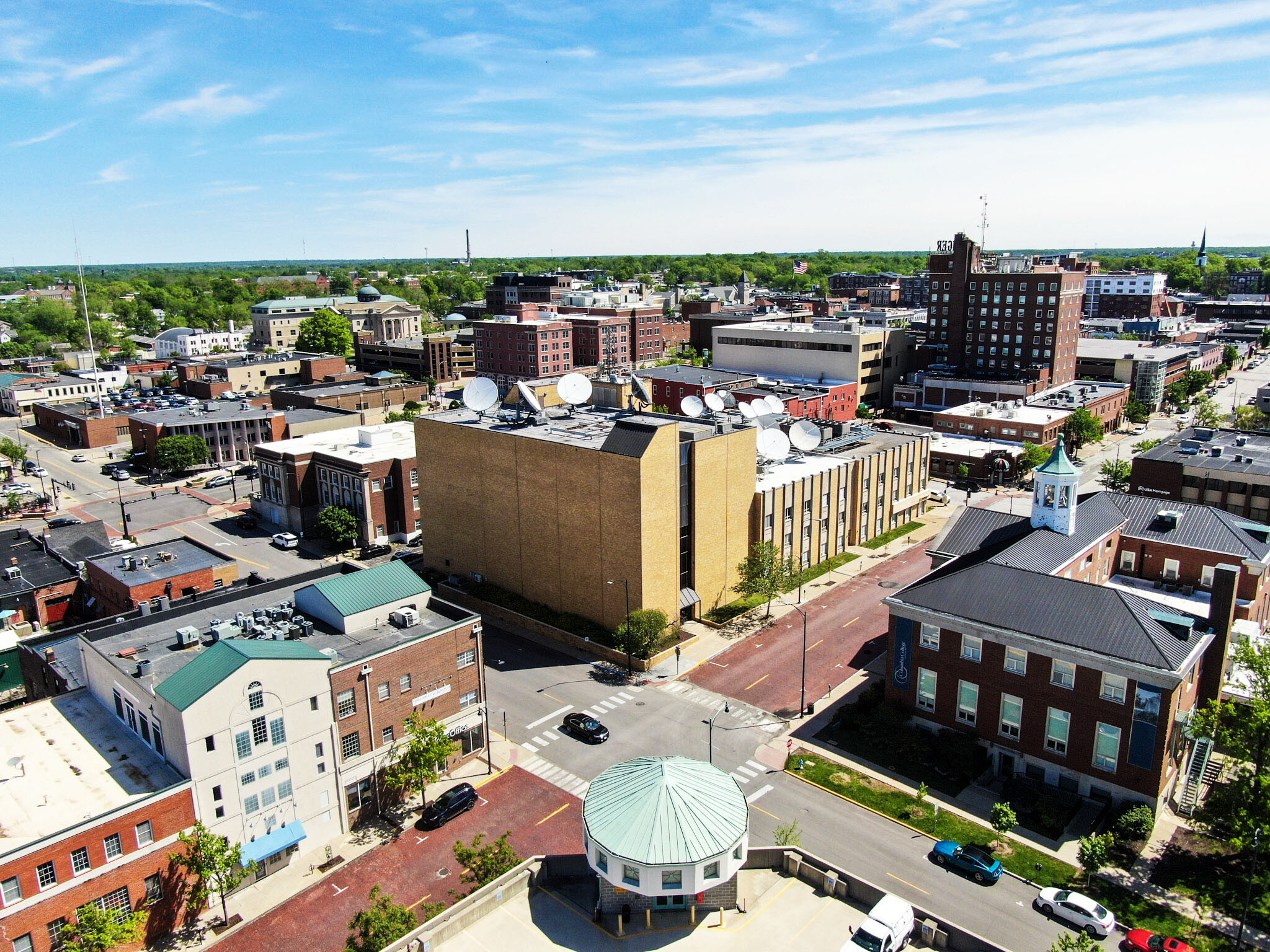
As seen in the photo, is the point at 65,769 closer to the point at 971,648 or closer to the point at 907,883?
the point at 907,883

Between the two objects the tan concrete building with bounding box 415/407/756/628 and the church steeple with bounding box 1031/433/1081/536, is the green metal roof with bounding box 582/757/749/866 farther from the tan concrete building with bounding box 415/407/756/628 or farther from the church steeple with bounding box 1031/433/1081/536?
the church steeple with bounding box 1031/433/1081/536

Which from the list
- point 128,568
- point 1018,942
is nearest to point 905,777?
point 1018,942

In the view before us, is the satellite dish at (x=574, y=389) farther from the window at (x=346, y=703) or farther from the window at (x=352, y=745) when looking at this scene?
the window at (x=352, y=745)

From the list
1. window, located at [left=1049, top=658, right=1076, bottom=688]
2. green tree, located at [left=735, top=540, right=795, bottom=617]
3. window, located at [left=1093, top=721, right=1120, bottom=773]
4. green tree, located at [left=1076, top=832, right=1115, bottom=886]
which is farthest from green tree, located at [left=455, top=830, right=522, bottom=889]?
green tree, located at [left=735, top=540, right=795, bottom=617]

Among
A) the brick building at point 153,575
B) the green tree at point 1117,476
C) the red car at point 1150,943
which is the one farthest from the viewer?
the green tree at point 1117,476

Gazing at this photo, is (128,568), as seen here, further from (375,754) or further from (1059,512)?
(1059,512)

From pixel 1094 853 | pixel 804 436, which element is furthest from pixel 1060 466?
pixel 804 436

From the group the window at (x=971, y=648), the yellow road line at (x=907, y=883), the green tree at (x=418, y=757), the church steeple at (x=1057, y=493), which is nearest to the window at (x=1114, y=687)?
the window at (x=971, y=648)
